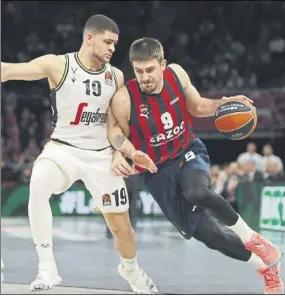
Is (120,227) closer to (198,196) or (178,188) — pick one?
(178,188)

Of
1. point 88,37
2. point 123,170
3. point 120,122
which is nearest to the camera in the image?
point 123,170

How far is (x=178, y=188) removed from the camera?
480cm

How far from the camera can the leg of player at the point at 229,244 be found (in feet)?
15.5

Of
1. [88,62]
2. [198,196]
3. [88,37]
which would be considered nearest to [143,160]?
[198,196]

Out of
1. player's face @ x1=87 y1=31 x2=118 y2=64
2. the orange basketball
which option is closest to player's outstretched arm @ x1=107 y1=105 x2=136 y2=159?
player's face @ x1=87 y1=31 x2=118 y2=64

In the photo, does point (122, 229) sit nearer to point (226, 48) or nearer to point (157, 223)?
point (157, 223)

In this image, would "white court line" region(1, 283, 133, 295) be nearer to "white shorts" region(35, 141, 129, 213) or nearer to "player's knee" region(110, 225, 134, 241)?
"player's knee" region(110, 225, 134, 241)

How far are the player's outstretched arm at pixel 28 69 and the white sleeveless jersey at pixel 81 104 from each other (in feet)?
0.39

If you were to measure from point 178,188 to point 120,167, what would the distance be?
0.49 m

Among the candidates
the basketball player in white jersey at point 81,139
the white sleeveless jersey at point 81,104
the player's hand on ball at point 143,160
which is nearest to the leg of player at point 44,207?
Answer: the basketball player in white jersey at point 81,139

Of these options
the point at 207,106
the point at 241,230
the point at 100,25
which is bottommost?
the point at 241,230

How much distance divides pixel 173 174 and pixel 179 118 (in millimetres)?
375

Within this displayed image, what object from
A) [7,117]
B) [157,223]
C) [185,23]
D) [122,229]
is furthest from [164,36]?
[122,229]

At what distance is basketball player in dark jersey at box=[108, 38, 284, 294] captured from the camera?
457 centimetres
